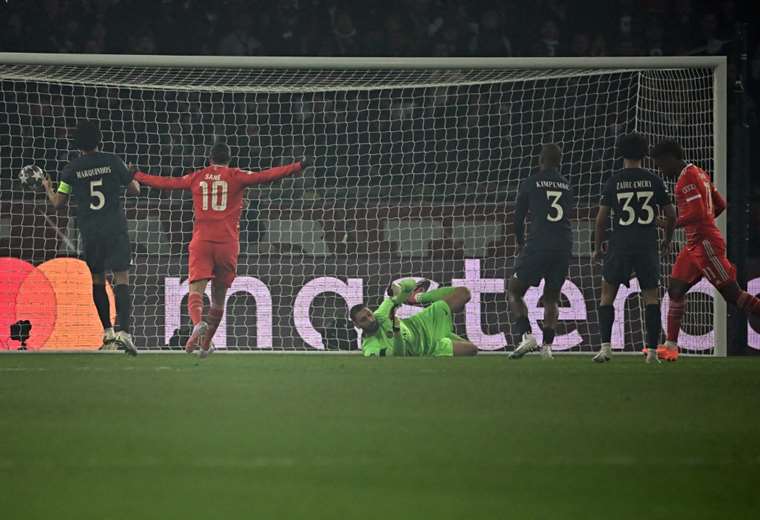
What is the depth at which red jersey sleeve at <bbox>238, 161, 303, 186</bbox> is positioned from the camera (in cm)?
873

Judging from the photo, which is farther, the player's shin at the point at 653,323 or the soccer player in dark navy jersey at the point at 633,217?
the player's shin at the point at 653,323

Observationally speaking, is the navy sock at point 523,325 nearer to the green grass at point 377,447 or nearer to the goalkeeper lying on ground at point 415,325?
the goalkeeper lying on ground at point 415,325

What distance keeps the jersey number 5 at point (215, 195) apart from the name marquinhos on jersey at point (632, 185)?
114 inches

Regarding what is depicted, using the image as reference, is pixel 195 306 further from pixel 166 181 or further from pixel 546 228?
pixel 546 228

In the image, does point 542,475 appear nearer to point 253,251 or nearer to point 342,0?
point 253,251

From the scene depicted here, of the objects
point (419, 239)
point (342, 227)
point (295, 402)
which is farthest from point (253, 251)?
point (295, 402)

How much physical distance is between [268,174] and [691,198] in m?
3.04

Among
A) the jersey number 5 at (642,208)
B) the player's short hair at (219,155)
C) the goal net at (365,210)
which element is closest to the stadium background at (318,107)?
the goal net at (365,210)

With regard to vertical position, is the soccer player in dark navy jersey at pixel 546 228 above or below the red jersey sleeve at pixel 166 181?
below

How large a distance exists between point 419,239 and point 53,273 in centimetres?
323

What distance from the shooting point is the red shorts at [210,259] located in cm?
923

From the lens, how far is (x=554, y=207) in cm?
910

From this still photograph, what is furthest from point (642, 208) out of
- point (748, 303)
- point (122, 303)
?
point (122, 303)

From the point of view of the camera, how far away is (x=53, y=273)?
1061cm
